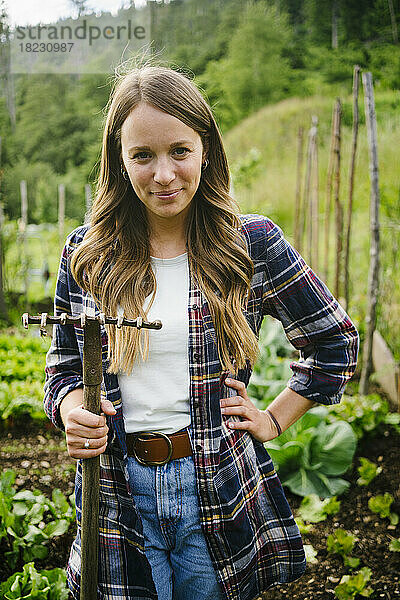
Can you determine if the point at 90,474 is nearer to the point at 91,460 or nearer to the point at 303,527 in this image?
the point at 91,460

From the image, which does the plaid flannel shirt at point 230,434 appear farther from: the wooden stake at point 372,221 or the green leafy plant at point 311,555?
the wooden stake at point 372,221

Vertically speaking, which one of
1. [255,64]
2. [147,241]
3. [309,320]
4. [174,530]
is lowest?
[174,530]

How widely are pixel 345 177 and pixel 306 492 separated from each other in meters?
9.71

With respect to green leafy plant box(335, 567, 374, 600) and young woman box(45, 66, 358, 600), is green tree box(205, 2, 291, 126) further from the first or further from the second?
young woman box(45, 66, 358, 600)

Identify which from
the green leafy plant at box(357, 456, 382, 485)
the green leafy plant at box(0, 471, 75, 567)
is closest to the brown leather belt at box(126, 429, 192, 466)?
the green leafy plant at box(0, 471, 75, 567)

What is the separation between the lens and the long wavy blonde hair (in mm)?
1200

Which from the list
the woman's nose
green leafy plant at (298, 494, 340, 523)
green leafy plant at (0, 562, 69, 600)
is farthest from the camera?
green leafy plant at (298, 494, 340, 523)

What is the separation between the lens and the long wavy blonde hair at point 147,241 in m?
1.20

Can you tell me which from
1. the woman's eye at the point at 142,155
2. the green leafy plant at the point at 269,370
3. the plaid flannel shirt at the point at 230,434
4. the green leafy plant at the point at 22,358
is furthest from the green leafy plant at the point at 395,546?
the green leafy plant at the point at 22,358

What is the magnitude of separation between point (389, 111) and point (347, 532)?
12726 mm

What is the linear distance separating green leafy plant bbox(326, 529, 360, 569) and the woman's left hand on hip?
121 centimetres

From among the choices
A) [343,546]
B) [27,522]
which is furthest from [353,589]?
[27,522]

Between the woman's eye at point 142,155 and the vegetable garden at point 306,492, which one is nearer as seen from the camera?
the woman's eye at point 142,155

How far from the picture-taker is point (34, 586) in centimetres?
187
